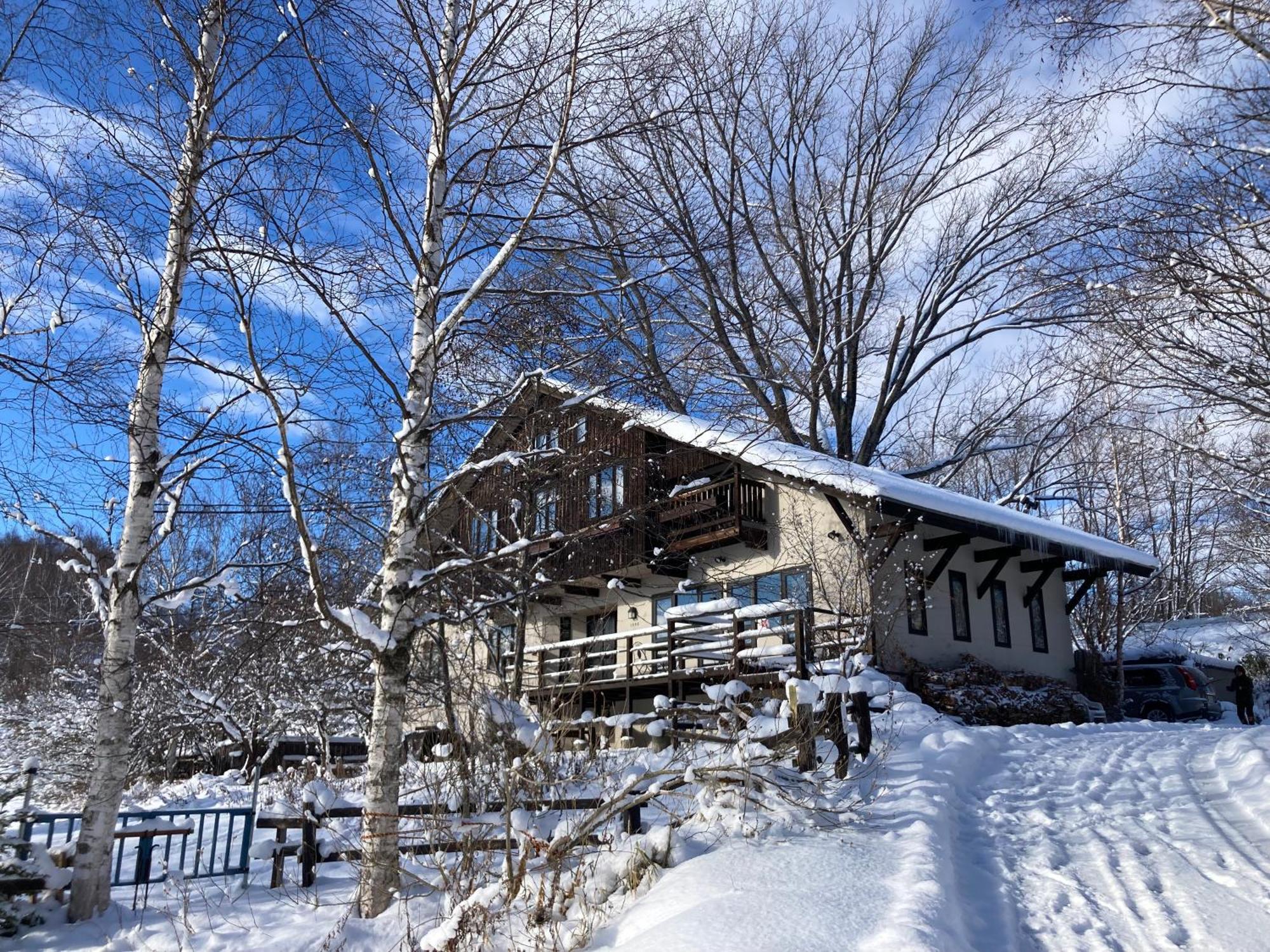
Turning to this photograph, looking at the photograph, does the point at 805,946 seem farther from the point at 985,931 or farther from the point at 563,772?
the point at 563,772

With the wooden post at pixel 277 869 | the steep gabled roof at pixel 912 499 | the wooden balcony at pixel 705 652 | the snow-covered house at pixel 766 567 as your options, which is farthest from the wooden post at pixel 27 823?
the steep gabled roof at pixel 912 499

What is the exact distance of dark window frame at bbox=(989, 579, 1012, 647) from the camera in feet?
68.5

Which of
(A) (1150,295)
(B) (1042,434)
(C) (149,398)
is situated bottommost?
(C) (149,398)

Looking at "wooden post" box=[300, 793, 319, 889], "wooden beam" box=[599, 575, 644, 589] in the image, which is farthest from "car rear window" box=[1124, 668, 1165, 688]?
"wooden post" box=[300, 793, 319, 889]

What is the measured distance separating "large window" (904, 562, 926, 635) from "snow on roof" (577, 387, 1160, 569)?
1.39m

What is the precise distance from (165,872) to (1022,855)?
7.55m

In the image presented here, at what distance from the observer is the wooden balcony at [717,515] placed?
61.8ft

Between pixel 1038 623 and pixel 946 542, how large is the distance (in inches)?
204

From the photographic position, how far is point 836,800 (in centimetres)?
874

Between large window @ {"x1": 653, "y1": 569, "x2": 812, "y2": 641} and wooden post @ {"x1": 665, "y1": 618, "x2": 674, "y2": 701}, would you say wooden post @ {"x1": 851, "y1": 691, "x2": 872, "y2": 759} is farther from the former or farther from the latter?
large window @ {"x1": 653, "y1": 569, "x2": 812, "y2": 641}

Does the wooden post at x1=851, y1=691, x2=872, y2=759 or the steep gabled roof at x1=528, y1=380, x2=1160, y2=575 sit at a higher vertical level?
the steep gabled roof at x1=528, y1=380, x2=1160, y2=575

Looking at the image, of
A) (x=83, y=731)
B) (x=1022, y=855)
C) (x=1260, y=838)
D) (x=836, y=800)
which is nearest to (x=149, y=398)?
(x=836, y=800)

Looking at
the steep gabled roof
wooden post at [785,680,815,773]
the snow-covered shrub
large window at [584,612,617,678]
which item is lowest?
wooden post at [785,680,815,773]

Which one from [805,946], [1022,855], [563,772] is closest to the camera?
[805,946]
